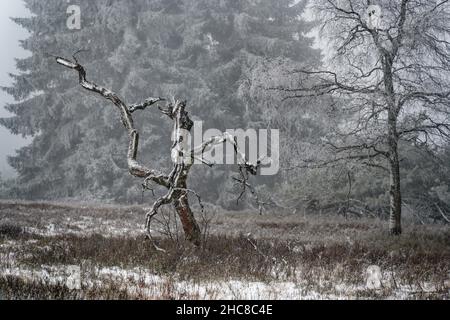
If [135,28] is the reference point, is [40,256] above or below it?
below

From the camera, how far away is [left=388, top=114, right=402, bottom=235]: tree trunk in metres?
9.91

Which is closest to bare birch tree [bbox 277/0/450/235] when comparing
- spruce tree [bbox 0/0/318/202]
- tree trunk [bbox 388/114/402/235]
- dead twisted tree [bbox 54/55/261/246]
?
tree trunk [bbox 388/114/402/235]

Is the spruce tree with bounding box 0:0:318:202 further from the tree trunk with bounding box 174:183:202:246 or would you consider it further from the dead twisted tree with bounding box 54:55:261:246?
the tree trunk with bounding box 174:183:202:246

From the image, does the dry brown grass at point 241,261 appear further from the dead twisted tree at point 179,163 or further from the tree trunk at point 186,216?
the dead twisted tree at point 179,163

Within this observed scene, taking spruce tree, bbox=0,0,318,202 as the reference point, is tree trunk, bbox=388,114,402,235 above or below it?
below

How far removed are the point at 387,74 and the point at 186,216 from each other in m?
5.68

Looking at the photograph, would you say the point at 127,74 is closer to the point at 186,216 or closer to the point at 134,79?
the point at 134,79

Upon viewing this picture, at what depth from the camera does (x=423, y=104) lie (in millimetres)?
9789

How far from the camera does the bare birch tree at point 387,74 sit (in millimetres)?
9719

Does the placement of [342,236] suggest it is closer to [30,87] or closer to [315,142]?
[315,142]

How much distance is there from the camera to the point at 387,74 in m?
10.0

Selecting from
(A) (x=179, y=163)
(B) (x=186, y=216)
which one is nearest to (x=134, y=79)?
(B) (x=186, y=216)

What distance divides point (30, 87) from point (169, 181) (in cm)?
2316

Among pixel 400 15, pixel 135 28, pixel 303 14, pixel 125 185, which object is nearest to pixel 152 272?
pixel 400 15
